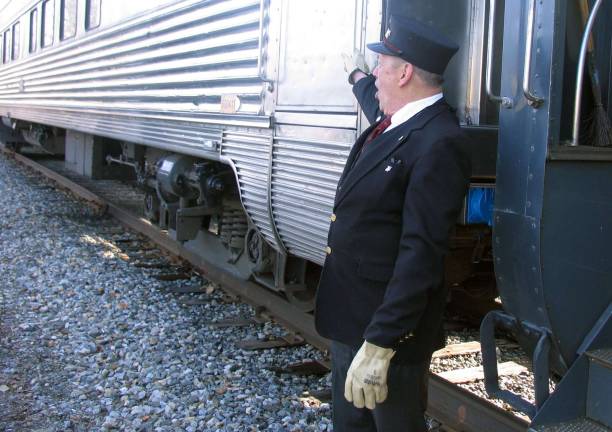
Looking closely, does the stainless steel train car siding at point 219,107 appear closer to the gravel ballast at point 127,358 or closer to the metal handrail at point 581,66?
the gravel ballast at point 127,358

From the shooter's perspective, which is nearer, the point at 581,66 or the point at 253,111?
the point at 581,66

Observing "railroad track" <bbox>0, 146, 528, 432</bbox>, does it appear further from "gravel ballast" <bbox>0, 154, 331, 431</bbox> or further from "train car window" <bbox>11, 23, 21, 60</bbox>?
"train car window" <bbox>11, 23, 21, 60</bbox>

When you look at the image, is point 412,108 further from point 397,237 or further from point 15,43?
point 15,43

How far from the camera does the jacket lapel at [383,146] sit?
2.16 metres

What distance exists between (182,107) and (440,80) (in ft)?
10.0

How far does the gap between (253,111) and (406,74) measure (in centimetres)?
190

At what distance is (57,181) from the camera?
12.0 meters

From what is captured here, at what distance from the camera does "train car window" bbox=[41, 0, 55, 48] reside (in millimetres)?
9523

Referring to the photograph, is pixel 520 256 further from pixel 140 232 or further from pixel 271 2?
pixel 140 232

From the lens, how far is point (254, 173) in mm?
3938

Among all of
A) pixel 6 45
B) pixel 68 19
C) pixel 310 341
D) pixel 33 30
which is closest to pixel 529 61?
pixel 310 341

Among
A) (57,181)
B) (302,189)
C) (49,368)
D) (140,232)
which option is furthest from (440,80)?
(57,181)

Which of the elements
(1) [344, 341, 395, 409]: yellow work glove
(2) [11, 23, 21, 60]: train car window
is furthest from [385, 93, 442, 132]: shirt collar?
(2) [11, 23, 21, 60]: train car window

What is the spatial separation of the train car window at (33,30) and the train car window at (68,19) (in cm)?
220
